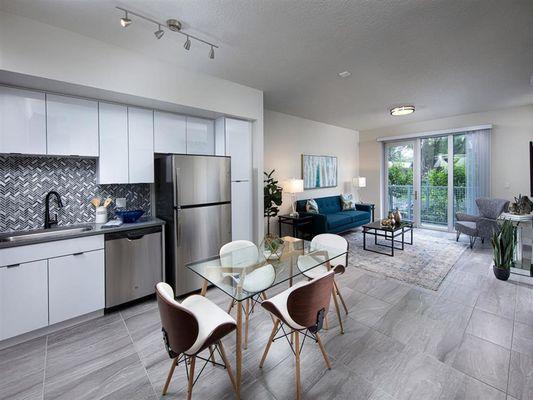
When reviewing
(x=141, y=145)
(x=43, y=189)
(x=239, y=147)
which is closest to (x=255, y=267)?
(x=239, y=147)

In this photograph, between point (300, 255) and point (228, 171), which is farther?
point (228, 171)

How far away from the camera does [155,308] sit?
273cm

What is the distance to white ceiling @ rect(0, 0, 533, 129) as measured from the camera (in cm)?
195

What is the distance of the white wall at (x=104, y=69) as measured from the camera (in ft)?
6.56

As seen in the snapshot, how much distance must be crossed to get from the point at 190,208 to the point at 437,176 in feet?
19.9

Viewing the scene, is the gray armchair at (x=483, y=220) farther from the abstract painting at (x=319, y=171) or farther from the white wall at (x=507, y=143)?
the abstract painting at (x=319, y=171)

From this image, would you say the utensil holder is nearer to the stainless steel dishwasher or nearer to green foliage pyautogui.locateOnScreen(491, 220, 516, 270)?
the stainless steel dishwasher

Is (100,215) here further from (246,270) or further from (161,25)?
(161,25)

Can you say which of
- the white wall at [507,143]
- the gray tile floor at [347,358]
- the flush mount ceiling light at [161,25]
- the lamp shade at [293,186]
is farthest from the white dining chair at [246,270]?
the white wall at [507,143]

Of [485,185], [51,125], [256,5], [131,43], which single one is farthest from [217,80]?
[485,185]

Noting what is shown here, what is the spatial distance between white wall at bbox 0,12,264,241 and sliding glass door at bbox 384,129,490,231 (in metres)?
5.03

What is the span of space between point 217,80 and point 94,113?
4.84 ft

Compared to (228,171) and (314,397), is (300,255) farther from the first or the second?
(228,171)

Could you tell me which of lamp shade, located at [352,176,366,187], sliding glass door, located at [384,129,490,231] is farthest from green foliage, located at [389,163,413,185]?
lamp shade, located at [352,176,366,187]
